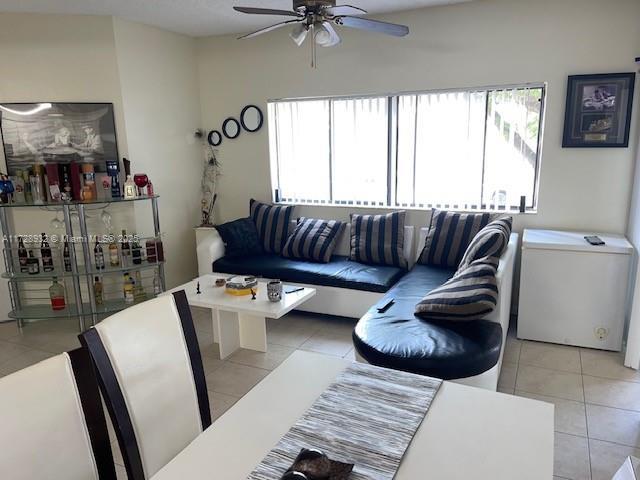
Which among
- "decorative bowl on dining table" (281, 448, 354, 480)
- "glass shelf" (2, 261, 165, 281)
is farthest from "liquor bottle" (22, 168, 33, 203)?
"decorative bowl on dining table" (281, 448, 354, 480)

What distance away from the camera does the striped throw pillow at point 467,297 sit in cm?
248

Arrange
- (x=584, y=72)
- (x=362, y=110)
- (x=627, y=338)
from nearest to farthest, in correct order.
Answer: (x=627, y=338)
(x=584, y=72)
(x=362, y=110)

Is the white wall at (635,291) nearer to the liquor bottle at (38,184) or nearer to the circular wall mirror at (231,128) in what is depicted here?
the circular wall mirror at (231,128)

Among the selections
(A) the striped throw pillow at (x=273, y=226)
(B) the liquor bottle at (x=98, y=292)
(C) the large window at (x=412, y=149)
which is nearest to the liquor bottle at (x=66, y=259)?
(B) the liquor bottle at (x=98, y=292)

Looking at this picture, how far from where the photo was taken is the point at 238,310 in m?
3.03

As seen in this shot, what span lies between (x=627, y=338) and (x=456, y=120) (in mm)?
2130

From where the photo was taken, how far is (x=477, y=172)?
403 centimetres

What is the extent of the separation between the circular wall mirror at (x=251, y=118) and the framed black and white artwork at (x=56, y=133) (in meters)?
1.29

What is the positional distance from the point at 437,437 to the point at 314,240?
3049mm

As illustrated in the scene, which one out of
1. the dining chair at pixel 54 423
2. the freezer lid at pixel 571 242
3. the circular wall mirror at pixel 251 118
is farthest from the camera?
the circular wall mirror at pixel 251 118

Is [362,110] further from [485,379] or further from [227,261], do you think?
[485,379]

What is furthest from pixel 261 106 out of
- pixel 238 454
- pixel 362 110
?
pixel 238 454

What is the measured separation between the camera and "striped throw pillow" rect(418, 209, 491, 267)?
3.70 meters

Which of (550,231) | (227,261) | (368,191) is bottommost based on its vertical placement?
(227,261)
